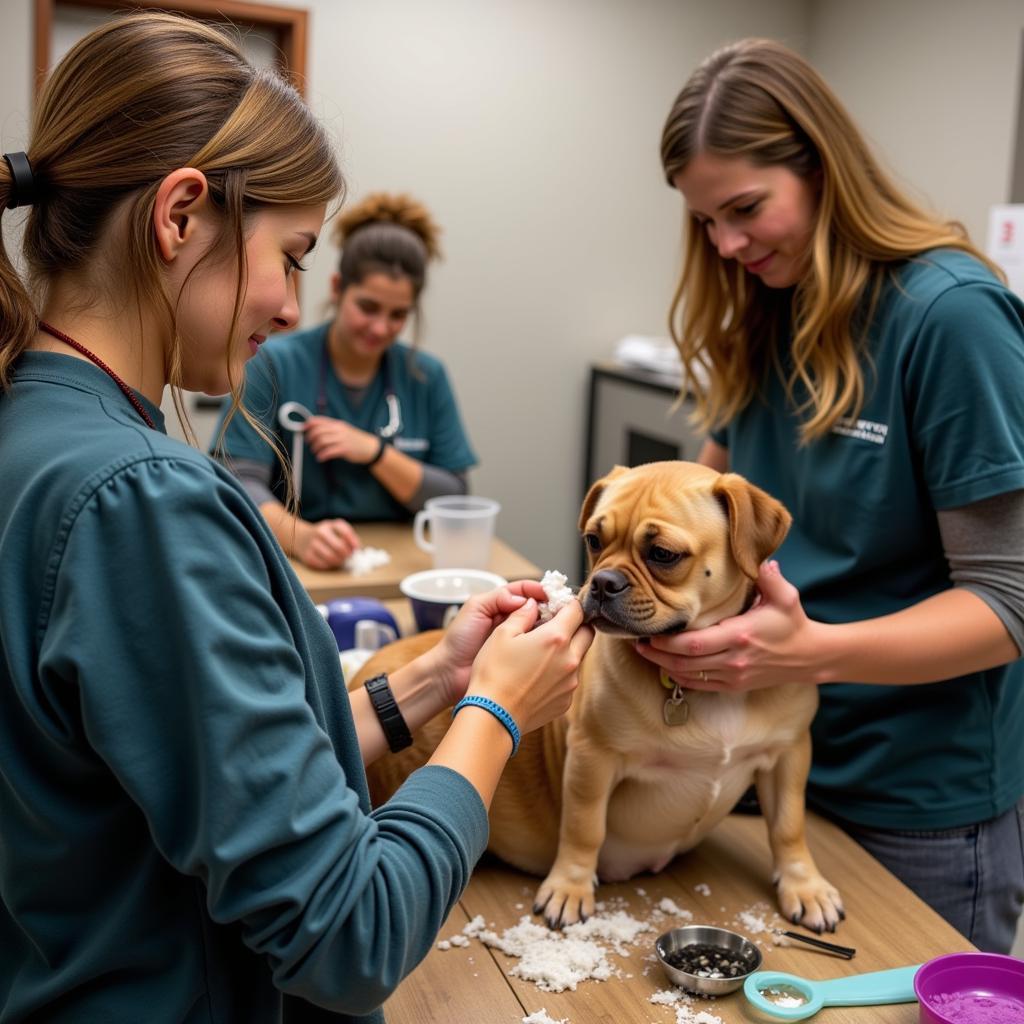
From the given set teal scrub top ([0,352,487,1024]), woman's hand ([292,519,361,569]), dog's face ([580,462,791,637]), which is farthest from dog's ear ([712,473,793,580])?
woman's hand ([292,519,361,569])

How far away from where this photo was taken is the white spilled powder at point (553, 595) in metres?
1.25

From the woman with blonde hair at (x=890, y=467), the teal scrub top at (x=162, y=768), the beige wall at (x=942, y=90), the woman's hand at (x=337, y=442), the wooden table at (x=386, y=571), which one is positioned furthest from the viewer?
the beige wall at (x=942, y=90)

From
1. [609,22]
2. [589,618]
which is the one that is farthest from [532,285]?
[589,618]

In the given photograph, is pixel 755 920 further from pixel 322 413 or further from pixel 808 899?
pixel 322 413

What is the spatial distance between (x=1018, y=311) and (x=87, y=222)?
1.20m

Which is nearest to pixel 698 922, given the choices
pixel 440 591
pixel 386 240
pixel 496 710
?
pixel 496 710

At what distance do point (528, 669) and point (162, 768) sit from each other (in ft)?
1.33

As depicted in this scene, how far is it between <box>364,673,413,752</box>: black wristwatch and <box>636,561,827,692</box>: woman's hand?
12.1 inches

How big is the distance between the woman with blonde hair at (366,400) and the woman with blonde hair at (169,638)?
190 centimetres

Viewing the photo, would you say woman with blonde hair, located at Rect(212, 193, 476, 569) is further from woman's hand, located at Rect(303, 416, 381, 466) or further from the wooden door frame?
the wooden door frame

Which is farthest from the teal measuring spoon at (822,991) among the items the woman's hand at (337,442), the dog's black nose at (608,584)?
the woman's hand at (337,442)

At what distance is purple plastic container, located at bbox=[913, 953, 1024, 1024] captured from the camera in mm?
1070

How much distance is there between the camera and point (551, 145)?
4562mm

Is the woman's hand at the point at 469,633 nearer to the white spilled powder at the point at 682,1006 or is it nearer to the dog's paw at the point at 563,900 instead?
the dog's paw at the point at 563,900
